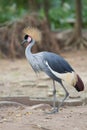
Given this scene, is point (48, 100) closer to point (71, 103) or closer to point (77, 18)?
point (71, 103)

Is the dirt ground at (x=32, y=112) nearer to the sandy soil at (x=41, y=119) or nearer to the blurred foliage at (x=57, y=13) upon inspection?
the sandy soil at (x=41, y=119)

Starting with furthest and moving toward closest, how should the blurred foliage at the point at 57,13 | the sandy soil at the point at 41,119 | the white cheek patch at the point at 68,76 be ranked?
the blurred foliage at the point at 57,13, the white cheek patch at the point at 68,76, the sandy soil at the point at 41,119

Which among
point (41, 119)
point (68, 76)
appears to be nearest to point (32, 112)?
point (41, 119)

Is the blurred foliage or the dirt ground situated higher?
the blurred foliage

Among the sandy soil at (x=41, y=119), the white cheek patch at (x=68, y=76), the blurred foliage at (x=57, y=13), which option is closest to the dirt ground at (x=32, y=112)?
the sandy soil at (x=41, y=119)

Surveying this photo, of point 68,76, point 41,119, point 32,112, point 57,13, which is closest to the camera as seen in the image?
point 41,119

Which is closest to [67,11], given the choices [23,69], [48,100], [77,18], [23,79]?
[77,18]

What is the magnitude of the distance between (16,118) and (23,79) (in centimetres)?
525

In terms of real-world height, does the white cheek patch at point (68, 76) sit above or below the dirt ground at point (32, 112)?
above

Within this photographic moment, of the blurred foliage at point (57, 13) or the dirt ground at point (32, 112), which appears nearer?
the dirt ground at point (32, 112)

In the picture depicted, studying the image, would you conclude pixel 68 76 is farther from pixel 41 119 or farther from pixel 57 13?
pixel 57 13

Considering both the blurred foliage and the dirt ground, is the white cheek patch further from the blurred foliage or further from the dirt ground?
the blurred foliage

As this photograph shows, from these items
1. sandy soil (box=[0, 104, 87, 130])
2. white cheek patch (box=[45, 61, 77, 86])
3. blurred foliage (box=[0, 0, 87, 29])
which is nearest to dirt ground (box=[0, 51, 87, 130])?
sandy soil (box=[0, 104, 87, 130])

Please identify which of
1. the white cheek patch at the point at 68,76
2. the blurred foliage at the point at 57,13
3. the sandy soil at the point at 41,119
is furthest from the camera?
the blurred foliage at the point at 57,13
